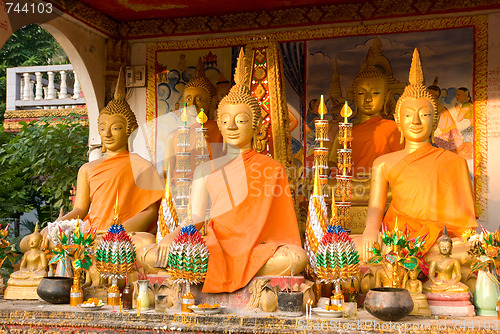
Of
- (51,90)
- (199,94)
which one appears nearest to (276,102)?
(199,94)

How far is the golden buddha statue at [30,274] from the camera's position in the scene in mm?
6418

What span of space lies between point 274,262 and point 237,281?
0.35m

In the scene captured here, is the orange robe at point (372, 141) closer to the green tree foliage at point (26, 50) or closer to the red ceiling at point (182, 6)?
the red ceiling at point (182, 6)

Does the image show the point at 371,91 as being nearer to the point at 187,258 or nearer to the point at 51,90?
the point at 187,258

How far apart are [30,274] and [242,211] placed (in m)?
2.14

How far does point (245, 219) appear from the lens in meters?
6.11

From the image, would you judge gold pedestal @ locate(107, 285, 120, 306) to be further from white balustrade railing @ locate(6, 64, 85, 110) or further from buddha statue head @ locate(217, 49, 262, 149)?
white balustrade railing @ locate(6, 64, 85, 110)

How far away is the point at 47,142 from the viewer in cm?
1070

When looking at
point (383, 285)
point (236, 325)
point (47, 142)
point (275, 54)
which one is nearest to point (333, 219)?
point (383, 285)

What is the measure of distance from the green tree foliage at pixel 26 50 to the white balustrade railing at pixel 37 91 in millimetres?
2449

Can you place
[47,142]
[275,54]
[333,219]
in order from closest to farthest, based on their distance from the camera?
[333,219] < [275,54] < [47,142]

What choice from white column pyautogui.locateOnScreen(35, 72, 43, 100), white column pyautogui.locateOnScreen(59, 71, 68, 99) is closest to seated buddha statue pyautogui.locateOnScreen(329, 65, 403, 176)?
white column pyautogui.locateOnScreen(59, 71, 68, 99)

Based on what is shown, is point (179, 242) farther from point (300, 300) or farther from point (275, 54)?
point (275, 54)

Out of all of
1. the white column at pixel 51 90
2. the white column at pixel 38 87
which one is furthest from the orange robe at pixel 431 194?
the white column at pixel 38 87
